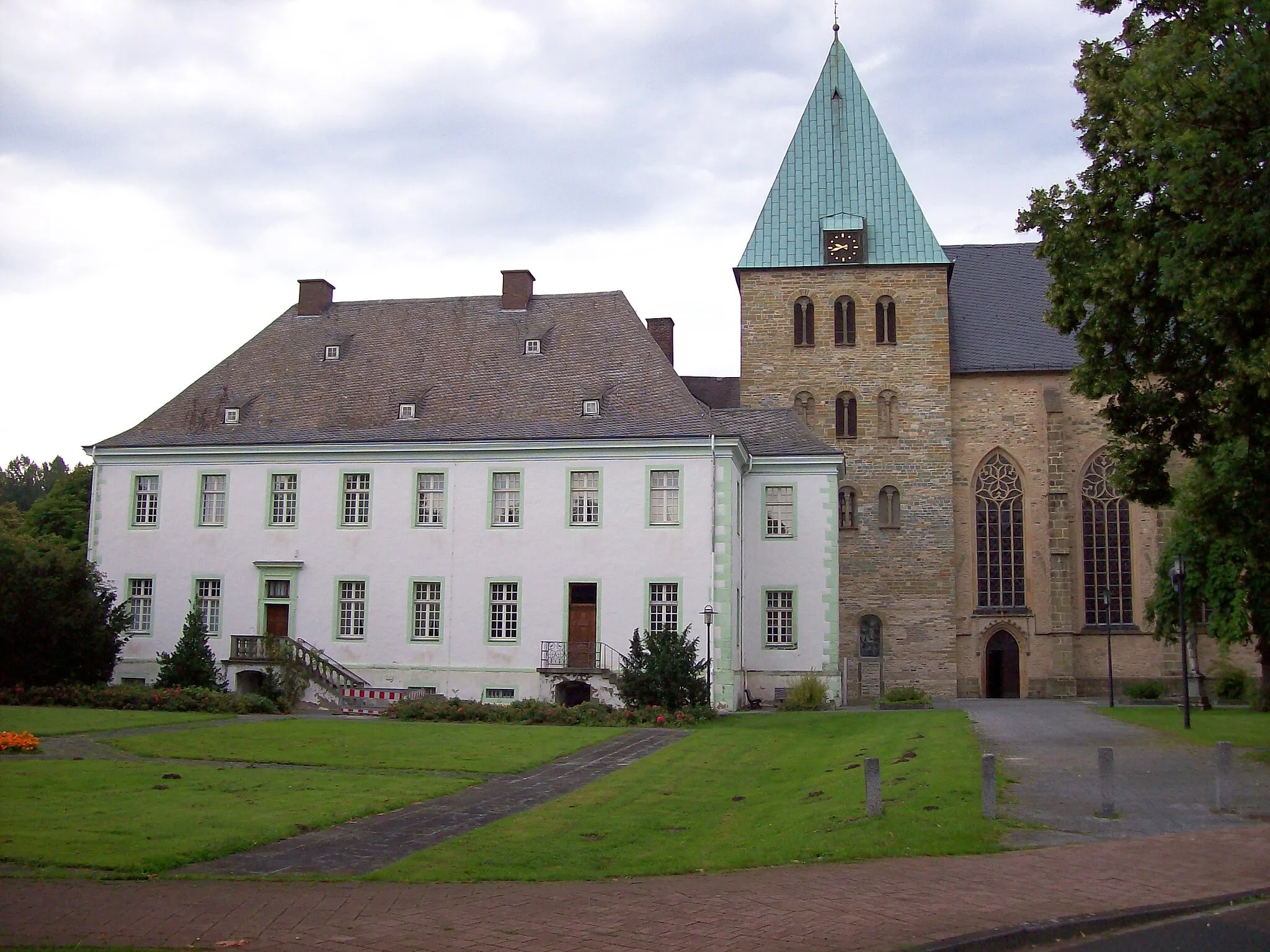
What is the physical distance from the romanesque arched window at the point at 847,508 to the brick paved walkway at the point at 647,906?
3435 cm

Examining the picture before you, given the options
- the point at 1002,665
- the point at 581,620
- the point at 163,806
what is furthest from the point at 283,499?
the point at 1002,665

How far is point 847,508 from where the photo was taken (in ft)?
152

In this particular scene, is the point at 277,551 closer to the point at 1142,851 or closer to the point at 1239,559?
the point at 1239,559

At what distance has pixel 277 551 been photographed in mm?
37250

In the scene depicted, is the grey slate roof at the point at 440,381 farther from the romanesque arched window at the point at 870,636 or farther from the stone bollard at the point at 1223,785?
the stone bollard at the point at 1223,785

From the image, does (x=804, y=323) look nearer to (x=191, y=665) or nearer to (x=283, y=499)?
(x=283, y=499)

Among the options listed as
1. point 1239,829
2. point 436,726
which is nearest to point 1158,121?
point 1239,829

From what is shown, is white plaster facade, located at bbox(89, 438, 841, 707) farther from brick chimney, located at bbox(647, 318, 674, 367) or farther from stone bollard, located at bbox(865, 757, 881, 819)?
stone bollard, located at bbox(865, 757, 881, 819)

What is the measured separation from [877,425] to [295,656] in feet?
74.9

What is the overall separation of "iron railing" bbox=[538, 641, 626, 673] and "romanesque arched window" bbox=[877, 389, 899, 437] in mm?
16727

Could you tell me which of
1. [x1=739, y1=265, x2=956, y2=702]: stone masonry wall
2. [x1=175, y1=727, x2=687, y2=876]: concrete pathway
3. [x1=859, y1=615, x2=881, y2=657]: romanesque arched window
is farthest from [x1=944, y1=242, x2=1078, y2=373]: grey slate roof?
[x1=175, y1=727, x2=687, y2=876]: concrete pathway

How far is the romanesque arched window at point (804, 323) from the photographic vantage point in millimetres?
47625

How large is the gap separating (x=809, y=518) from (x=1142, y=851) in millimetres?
25758

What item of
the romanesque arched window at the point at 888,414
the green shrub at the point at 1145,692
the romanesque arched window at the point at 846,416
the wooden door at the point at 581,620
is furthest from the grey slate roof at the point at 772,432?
the green shrub at the point at 1145,692
